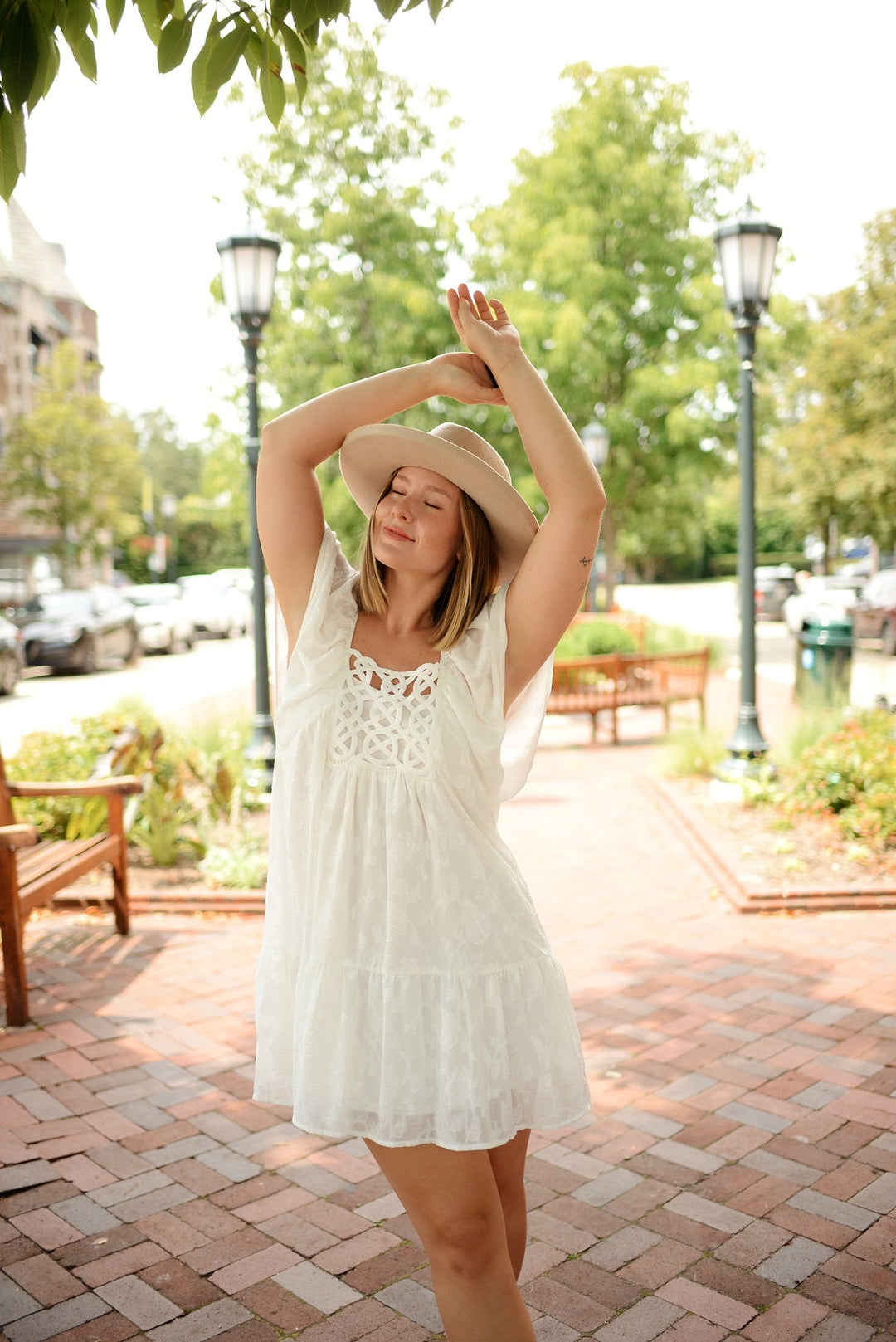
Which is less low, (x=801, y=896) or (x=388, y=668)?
(x=388, y=668)

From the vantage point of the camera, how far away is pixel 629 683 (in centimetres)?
1198

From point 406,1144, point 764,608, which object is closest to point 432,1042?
point 406,1144

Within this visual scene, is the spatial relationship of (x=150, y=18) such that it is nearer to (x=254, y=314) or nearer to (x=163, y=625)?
(x=254, y=314)

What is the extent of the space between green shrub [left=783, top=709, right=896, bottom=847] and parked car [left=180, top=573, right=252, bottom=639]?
23.8 m

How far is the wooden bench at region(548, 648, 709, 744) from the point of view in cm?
1160

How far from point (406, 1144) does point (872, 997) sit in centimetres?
324

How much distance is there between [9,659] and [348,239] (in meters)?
8.36

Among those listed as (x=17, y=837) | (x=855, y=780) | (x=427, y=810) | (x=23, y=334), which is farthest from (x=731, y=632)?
(x=23, y=334)

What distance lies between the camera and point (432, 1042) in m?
2.02

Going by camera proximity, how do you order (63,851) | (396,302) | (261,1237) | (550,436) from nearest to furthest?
1. (550,436)
2. (261,1237)
3. (63,851)
4. (396,302)

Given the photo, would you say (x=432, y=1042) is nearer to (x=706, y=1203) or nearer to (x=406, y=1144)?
(x=406, y=1144)

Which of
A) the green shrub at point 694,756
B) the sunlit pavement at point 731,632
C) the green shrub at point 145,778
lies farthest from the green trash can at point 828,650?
the green shrub at point 145,778

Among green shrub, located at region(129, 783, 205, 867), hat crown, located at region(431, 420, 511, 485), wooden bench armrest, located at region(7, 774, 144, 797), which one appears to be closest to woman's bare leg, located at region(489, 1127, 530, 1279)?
hat crown, located at region(431, 420, 511, 485)

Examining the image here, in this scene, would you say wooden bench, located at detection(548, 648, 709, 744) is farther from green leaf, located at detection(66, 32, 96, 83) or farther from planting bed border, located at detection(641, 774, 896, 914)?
green leaf, located at detection(66, 32, 96, 83)
